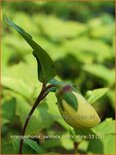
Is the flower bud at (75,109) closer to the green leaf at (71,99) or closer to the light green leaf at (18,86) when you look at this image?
the green leaf at (71,99)

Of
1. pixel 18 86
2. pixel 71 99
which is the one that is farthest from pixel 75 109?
pixel 18 86

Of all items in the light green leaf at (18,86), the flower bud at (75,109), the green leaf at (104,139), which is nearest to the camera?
the flower bud at (75,109)

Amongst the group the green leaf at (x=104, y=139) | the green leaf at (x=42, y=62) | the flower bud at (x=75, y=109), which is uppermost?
the green leaf at (x=42, y=62)

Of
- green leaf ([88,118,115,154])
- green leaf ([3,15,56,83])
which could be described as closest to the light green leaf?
green leaf ([88,118,115,154])

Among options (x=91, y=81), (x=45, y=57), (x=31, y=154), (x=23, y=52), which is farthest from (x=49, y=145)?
(x=91, y=81)

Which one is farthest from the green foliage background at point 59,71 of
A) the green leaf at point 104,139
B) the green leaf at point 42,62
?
the green leaf at point 42,62

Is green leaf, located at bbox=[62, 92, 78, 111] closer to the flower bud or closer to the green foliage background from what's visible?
the flower bud
